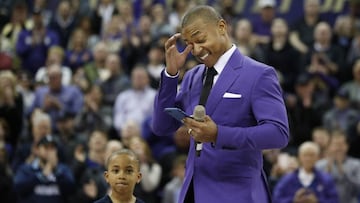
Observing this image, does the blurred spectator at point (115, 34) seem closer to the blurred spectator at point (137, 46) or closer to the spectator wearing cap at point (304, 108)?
the blurred spectator at point (137, 46)

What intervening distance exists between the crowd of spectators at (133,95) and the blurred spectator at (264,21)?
2 centimetres

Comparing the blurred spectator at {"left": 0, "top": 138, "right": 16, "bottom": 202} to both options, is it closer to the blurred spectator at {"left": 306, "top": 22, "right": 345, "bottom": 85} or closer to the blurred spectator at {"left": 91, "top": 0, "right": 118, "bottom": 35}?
the blurred spectator at {"left": 306, "top": 22, "right": 345, "bottom": 85}

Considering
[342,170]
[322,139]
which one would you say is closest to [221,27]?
[342,170]

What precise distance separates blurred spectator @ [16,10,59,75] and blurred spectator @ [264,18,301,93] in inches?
154

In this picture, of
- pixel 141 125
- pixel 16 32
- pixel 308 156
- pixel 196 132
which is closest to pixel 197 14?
pixel 196 132

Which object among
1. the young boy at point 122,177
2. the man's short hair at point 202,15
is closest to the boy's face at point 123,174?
the young boy at point 122,177

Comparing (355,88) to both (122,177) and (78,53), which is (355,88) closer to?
(78,53)

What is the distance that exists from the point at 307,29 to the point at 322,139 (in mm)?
2977

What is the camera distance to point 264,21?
49.5 feet

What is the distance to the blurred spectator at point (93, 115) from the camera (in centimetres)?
1301

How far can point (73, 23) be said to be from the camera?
16.5 m

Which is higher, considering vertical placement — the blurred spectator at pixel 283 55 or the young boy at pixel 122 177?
the young boy at pixel 122 177

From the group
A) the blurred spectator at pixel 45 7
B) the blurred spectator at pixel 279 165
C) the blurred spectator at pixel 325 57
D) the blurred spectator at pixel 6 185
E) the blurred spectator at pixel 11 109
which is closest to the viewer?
the blurred spectator at pixel 6 185

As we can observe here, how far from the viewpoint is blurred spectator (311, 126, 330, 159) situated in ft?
39.6
